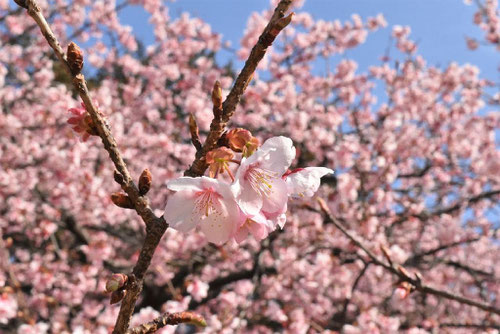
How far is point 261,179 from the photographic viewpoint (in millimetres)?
1160

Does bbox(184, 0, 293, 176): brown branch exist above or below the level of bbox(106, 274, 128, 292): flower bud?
above

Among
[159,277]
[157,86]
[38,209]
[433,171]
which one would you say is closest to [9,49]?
[157,86]

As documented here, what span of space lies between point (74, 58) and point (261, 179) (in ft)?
1.74

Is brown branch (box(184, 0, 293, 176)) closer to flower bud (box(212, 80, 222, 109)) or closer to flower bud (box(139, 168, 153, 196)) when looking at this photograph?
flower bud (box(212, 80, 222, 109))

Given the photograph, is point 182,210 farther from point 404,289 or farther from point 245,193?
point 404,289

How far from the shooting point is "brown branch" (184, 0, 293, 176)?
0.94 m

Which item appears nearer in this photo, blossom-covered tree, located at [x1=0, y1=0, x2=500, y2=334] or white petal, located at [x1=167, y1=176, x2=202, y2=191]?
white petal, located at [x1=167, y1=176, x2=202, y2=191]

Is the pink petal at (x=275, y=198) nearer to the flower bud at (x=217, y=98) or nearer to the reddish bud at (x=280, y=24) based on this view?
the flower bud at (x=217, y=98)

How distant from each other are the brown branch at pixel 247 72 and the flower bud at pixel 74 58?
31 centimetres

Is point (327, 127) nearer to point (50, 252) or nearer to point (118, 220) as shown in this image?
point (118, 220)

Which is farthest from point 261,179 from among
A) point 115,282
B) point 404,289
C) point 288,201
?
point 288,201

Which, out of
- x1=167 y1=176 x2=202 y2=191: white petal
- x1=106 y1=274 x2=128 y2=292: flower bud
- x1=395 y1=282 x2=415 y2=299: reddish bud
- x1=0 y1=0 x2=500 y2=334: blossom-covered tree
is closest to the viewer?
x1=106 y1=274 x2=128 y2=292: flower bud

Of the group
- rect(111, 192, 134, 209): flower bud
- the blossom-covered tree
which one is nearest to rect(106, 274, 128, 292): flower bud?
rect(111, 192, 134, 209): flower bud

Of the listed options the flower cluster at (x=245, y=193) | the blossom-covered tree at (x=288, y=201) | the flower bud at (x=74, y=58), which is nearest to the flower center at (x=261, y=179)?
the flower cluster at (x=245, y=193)
